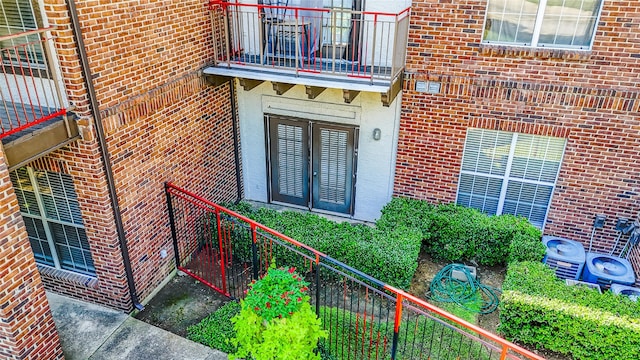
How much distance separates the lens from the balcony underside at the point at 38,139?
5129 mm

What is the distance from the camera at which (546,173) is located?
26.6 ft

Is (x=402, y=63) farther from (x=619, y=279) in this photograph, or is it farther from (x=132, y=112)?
(x=619, y=279)

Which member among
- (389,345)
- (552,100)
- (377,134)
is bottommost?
(389,345)

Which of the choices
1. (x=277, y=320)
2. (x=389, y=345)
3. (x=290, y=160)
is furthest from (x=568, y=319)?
(x=290, y=160)

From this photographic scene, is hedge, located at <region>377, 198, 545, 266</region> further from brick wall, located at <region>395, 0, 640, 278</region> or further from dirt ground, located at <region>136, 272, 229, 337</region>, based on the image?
dirt ground, located at <region>136, 272, 229, 337</region>

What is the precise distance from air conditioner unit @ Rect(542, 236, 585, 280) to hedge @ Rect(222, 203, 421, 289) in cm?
219

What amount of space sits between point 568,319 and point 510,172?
110 inches

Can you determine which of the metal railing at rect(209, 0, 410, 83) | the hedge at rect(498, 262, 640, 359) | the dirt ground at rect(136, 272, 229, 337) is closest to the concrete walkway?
the dirt ground at rect(136, 272, 229, 337)

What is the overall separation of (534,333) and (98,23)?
715cm

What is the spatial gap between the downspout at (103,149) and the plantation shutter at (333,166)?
4069 millimetres

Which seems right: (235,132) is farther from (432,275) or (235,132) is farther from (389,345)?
(389,345)

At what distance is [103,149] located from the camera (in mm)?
6023

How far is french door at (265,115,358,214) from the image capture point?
905 centimetres

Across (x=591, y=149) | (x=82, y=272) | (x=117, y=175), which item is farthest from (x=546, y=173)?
(x=82, y=272)
